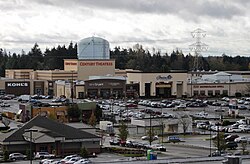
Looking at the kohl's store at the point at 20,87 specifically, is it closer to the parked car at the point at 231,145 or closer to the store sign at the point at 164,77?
the store sign at the point at 164,77

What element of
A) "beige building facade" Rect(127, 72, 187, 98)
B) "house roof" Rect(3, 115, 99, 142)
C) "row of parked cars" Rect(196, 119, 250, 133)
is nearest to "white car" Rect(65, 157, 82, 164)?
"house roof" Rect(3, 115, 99, 142)

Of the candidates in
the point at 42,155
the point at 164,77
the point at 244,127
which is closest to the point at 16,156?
the point at 42,155

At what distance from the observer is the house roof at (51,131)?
1871 centimetres

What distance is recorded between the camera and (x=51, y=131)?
19.2 metres

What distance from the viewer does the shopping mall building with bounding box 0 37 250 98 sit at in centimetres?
4025

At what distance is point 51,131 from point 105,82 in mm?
20982

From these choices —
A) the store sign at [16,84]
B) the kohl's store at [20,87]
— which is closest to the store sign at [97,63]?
the kohl's store at [20,87]

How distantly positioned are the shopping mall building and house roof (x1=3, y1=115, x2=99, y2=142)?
64.0ft

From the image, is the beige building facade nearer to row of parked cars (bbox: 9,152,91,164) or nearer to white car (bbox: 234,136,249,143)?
white car (bbox: 234,136,249,143)

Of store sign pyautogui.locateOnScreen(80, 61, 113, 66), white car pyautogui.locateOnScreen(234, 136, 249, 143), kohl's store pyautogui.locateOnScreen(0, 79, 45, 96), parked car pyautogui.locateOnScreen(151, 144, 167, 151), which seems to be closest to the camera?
parked car pyautogui.locateOnScreen(151, 144, 167, 151)

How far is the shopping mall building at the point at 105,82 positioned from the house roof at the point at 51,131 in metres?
19.5

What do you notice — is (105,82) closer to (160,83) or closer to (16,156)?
(160,83)

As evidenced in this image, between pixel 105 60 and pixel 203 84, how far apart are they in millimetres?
7714

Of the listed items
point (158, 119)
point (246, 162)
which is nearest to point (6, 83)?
point (158, 119)
